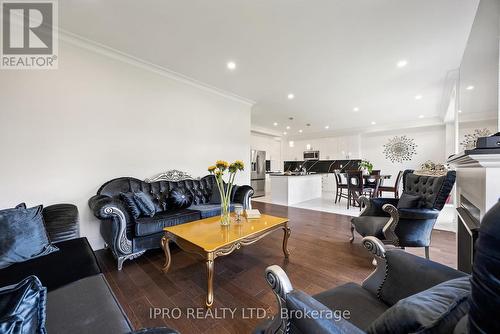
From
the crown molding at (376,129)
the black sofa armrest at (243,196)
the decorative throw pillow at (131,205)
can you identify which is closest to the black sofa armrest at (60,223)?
the decorative throw pillow at (131,205)

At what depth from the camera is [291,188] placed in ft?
19.0

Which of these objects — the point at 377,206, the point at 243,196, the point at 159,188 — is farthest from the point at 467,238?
the point at 159,188

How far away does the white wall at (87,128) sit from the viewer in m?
2.27

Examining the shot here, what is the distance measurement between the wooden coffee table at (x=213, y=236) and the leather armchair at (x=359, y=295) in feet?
2.81

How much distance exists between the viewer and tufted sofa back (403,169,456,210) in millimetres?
2090

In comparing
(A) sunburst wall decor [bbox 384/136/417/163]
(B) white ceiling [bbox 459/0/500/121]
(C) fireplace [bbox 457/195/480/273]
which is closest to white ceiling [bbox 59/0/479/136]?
(B) white ceiling [bbox 459/0/500/121]

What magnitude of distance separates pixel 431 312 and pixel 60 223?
2671 millimetres

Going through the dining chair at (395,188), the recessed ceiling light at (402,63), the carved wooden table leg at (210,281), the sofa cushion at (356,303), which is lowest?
the carved wooden table leg at (210,281)

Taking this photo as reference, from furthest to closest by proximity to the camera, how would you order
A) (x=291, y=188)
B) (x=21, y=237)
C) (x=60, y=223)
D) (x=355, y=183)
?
(x=291, y=188), (x=355, y=183), (x=60, y=223), (x=21, y=237)

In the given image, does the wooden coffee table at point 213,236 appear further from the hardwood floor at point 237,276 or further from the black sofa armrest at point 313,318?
the black sofa armrest at point 313,318

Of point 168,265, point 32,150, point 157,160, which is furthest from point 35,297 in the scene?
point 157,160

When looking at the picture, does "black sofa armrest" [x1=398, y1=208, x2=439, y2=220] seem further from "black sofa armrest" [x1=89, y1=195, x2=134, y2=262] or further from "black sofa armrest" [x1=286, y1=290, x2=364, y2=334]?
"black sofa armrest" [x1=89, y1=195, x2=134, y2=262]

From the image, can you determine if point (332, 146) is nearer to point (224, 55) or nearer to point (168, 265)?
point (224, 55)

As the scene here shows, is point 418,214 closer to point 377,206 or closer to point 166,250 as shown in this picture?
point 377,206
